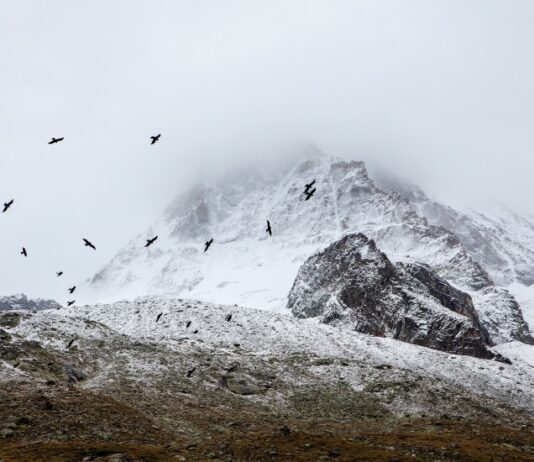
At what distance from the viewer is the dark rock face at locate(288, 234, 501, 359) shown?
444 feet

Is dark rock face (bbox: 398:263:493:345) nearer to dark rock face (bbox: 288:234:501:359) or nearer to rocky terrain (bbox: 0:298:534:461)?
dark rock face (bbox: 288:234:501:359)

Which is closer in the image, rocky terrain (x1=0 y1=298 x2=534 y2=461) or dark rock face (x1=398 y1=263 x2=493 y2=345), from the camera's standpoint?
rocky terrain (x1=0 y1=298 x2=534 y2=461)

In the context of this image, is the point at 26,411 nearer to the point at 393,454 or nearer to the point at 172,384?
the point at 172,384

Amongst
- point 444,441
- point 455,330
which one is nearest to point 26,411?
point 444,441

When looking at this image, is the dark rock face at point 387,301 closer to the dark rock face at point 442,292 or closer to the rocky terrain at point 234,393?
the dark rock face at point 442,292

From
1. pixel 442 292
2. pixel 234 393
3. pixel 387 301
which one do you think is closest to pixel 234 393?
pixel 234 393

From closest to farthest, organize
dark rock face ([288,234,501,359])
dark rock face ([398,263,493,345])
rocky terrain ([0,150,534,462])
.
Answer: rocky terrain ([0,150,534,462]) → dark rock face ([288,234,501,359]) → dark rock face ([398,263,493,345])

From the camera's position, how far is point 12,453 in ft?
101

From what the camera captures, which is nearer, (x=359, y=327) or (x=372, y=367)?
(x=372, y=367)

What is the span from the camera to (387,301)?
503 feet

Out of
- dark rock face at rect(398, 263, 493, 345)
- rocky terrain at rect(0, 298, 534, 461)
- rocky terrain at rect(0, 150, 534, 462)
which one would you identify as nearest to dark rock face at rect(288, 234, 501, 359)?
dark rock face at rect(398, 263, 493, 345)

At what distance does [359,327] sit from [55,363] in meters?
103

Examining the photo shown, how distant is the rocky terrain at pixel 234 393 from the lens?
36219mm

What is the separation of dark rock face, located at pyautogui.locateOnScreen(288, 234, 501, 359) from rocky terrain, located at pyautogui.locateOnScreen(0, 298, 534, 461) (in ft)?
159
